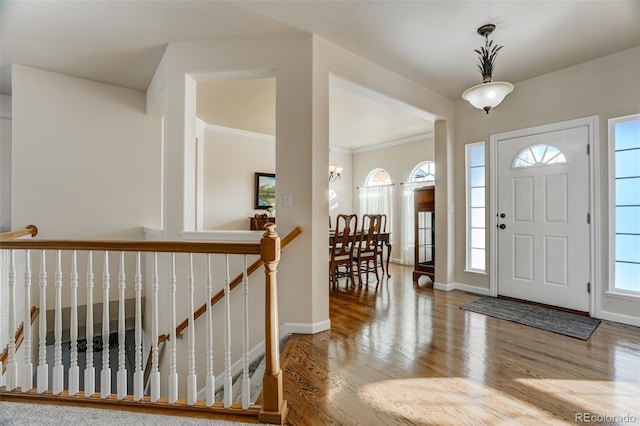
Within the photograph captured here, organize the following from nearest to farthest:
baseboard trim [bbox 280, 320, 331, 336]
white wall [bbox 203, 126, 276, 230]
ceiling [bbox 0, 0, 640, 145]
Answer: ceiling [bbox 0, 0, 640, 145]
baseboard trim [bbox 280, 320, 331, 336]
white wall [bbox 203, 126, 276, 230]

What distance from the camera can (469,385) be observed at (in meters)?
1.87

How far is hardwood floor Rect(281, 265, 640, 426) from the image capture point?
5.30ft

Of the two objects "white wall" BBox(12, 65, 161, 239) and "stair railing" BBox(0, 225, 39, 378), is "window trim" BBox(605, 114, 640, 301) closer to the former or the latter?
"stair railing" BBox(0, 225, 39, 378)

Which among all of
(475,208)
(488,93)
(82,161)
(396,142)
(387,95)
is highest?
(396,142)

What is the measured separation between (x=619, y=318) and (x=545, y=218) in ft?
3.80

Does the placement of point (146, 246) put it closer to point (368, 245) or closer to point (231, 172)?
point (368, 245)

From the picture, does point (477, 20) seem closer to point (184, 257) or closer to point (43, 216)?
point (184, 257)

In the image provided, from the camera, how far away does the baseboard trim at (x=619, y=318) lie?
2.84 metres

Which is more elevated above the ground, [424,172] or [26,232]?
[424,172]

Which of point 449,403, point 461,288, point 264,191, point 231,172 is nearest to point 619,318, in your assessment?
point 461,288

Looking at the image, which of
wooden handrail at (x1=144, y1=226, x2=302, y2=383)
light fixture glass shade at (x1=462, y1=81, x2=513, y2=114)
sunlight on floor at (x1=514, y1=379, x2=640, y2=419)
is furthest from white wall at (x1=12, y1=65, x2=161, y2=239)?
sunlight on floor at (x1=514, y1=379, x2=640, y2=419)

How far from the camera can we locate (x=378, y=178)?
7.25 metres

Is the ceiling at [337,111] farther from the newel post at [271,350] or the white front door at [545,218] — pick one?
the newel post at [271,350]

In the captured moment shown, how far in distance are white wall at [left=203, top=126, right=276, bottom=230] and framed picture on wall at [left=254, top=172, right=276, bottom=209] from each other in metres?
0.09
